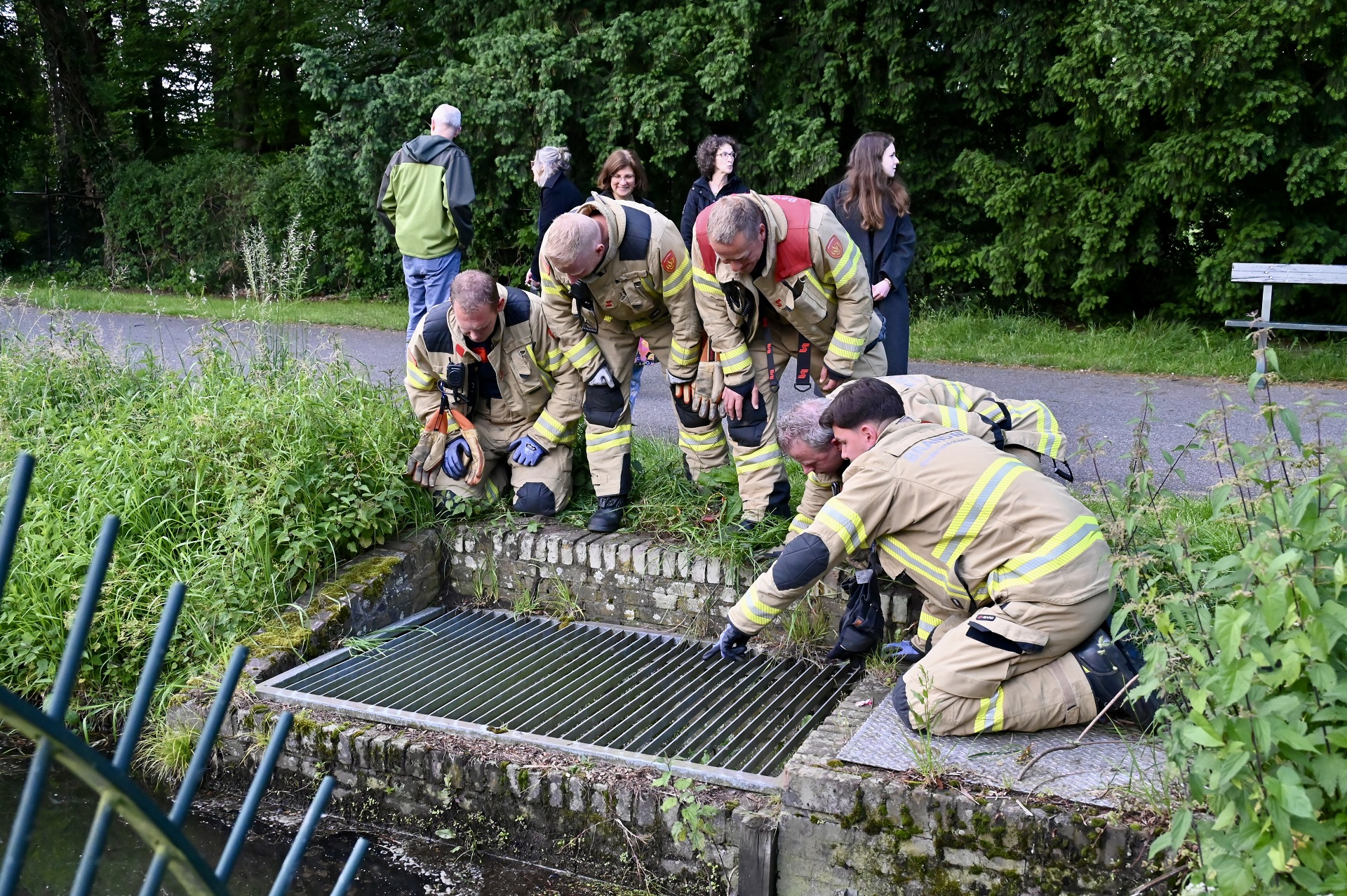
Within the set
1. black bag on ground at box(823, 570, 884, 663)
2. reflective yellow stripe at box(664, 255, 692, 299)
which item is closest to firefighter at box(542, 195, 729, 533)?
reflective yellow stripe at box(664, 255, 692, 299)

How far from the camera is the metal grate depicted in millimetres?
3895

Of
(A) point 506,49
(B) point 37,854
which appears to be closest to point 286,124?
(A) point 506,49

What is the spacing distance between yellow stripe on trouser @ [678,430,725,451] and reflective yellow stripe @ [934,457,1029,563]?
192 centimetres

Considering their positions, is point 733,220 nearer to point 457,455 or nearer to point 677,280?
point 677,280

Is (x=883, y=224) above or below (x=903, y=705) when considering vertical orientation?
above

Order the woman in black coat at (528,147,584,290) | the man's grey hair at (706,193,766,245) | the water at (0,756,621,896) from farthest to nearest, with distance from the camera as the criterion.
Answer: the woman in black coat at (528,147,584,290)
the man's grey hair at (706,193,766,245)
the water at (0,756,621,896)

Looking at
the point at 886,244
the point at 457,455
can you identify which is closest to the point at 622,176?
the point at 886,244

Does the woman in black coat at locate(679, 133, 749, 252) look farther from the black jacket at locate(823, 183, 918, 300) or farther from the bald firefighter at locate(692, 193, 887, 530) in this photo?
the bald firefighter at locate(692, 193, 887, 530)

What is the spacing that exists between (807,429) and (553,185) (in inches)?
141

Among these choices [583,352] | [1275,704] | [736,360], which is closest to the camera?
[1275,704]

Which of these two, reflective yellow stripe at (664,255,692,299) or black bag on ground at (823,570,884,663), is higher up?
reflective yellow stripe at (664,255,692,299)

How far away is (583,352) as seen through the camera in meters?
5.18

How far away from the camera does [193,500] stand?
16.5 feet

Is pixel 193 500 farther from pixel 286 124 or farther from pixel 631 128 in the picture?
pixel 286 124
